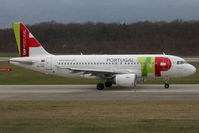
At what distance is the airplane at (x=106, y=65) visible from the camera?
97.1 feet

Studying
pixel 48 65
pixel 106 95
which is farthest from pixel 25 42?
pixel 106 95

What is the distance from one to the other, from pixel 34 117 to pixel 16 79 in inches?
1041

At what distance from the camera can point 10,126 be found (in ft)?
42.5

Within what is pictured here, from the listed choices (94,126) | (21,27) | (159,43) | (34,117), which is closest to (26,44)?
(21,27)

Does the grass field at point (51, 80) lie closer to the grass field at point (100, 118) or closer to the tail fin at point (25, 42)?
the tail fin at point (25, 42)

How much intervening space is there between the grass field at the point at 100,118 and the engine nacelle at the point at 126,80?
9104mm

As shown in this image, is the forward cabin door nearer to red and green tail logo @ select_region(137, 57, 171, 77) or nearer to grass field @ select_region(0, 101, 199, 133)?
red and green tail logo @ select_region(137, 57, 171, 77)

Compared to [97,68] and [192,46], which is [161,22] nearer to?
[192,46]

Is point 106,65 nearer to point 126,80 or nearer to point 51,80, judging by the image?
point 126,80

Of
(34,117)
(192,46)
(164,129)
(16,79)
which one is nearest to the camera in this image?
(164,129)

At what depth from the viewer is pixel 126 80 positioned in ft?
92.2

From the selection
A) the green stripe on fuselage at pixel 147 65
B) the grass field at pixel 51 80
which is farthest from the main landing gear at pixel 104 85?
the grass field at pixel 51 80

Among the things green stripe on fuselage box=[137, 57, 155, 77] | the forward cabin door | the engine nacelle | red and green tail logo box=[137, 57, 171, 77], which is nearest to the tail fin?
the forward cabin door

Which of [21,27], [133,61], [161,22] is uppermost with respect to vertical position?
[161,22]
